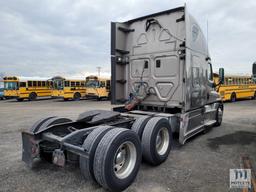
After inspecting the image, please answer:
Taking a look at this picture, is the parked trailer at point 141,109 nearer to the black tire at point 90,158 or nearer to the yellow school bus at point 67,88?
the black tire at point 90,158

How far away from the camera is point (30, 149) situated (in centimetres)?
374

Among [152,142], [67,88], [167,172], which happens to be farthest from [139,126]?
[67,88]

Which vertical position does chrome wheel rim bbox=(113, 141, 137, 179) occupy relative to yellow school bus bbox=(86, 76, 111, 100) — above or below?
below

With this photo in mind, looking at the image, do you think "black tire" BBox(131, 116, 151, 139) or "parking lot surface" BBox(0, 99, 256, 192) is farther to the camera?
"black tire" BBox(131, 116, 151, 139)

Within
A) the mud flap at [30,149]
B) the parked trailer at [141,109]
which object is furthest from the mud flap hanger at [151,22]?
the mud flap at [30,149]

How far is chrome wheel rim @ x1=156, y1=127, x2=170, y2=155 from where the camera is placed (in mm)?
4531

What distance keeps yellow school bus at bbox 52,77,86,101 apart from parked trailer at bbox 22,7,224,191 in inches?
689

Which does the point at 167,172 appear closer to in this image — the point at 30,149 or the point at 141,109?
the point at 30,149

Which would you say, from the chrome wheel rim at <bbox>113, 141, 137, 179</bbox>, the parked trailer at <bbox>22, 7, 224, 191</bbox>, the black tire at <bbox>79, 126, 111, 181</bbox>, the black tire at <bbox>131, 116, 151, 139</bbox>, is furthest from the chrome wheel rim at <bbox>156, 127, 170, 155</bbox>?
the black tire at <bbox>79, 126, 111, 181</bbox>

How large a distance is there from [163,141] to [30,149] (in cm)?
267

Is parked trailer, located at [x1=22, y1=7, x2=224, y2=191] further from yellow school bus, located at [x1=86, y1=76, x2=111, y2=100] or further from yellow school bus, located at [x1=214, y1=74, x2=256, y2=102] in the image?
yellow school bus, located at [x1=86, y1=76, x2=111, y2=100]

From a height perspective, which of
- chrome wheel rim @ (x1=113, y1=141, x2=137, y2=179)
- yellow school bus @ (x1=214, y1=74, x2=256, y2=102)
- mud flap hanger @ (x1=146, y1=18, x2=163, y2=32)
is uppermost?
mud flap hanger @ (x1=146, y1=18, x2=163, y2=32)

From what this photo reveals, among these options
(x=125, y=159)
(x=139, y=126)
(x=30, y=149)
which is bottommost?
(x=125, y=159)

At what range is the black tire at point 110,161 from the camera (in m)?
3.02
